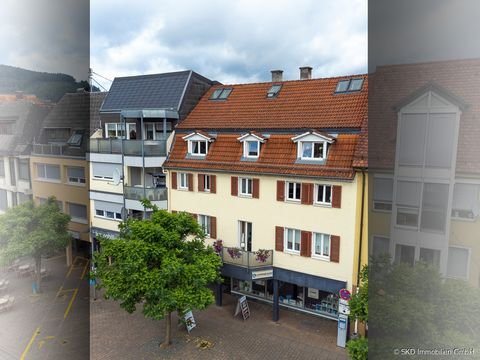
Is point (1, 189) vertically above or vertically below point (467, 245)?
above

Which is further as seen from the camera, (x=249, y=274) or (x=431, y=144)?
(x=249, y=274)

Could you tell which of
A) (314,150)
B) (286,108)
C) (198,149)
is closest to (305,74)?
(286,108)

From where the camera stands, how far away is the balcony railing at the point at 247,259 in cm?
784

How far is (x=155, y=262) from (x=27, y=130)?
480cm

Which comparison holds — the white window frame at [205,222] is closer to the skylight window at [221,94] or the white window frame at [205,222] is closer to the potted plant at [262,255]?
the potted plant at [262,255]

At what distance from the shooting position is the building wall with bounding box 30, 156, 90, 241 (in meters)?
1.59

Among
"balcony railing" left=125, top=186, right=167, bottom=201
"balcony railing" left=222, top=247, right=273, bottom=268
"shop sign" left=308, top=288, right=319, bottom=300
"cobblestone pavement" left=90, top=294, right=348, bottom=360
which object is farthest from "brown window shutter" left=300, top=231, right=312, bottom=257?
"balcony railing" left=125, top=186, right=167, bottom=201

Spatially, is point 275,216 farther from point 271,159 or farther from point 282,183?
point 271,159

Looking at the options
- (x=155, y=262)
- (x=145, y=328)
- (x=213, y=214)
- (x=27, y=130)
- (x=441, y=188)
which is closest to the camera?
(x=441, y=188)

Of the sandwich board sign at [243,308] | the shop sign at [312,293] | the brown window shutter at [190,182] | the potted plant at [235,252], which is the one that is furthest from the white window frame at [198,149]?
the shop sign at [312,293]

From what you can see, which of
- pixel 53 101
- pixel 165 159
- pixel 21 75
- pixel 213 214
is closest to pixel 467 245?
pixel 53 101

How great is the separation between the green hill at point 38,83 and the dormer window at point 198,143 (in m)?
6.97

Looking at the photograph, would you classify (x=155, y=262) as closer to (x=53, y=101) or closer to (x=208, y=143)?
(x=208, y=143)

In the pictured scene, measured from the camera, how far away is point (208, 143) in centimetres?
866
